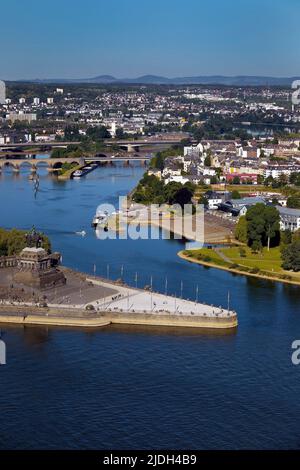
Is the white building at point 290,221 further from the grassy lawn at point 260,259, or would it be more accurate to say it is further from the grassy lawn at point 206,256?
the grassy lawn at point 206,256

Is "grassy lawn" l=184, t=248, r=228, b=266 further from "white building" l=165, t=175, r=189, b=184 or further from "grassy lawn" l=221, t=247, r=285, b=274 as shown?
"white building" l=165, t=175, r=189, b=184

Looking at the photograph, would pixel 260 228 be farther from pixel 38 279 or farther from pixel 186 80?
pixel 186 80

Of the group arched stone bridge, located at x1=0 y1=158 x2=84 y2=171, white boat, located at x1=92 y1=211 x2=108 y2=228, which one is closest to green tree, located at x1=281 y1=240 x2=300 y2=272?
white boat, located at x1=92 y1=211 x2=108 y2=228

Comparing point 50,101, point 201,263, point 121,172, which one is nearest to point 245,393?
point 201,263

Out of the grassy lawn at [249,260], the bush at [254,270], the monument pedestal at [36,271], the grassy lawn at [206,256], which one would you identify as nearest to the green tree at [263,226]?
the grassy lawn at [249,260]

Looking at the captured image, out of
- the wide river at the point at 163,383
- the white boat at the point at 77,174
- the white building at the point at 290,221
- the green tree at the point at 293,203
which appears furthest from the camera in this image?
the white boat at the point at 77,174

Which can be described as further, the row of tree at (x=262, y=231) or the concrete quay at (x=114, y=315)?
the row of tree at (x=262, y=231)

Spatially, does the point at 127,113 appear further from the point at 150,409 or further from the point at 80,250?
the point at 150,409

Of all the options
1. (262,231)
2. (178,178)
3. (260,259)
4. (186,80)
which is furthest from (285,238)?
(186,80)
